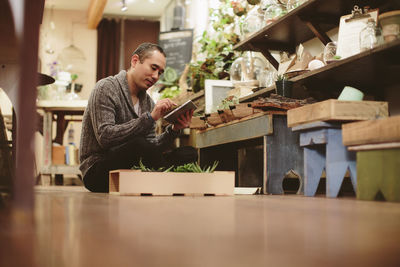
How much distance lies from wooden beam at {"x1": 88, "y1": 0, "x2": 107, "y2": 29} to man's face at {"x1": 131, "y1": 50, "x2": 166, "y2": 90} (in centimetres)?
463

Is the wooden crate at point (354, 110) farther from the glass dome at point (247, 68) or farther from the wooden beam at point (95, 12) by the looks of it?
the wooden beam at point (95, 12)

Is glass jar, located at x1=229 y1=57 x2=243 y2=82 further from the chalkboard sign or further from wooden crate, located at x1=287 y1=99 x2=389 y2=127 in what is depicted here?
the chalkboard sign

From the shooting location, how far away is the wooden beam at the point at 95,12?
A: 7656 mm

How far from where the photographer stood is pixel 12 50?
79.9 inches

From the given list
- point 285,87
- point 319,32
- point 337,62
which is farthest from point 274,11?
point 337,62

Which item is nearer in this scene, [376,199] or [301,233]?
[301,233]

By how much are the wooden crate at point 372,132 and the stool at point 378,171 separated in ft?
0.08

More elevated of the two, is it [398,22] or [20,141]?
[398,22]

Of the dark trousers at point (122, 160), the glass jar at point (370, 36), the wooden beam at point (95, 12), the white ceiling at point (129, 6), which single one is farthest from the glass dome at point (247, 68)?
the white ceiling at point (129, 6)

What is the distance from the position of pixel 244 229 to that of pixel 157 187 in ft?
5.29

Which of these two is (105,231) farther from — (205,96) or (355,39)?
(205,96)

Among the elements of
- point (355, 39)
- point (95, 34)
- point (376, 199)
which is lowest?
point (376, 199)

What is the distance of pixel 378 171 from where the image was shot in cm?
186

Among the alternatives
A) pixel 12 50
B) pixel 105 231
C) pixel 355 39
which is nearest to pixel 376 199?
pixel 355 39
